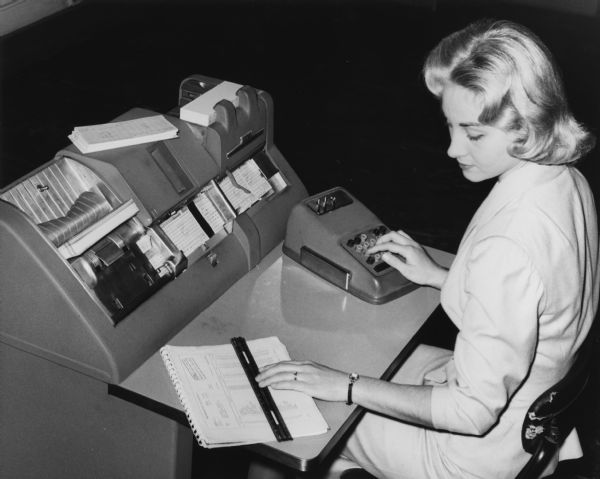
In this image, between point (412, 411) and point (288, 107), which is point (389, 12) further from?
point (412, 411)

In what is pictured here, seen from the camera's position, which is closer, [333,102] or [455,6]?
[333,102]

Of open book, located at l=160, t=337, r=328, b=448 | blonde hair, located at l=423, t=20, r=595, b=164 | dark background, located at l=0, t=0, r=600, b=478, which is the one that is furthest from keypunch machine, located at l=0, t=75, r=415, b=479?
dark background, located at l=0, t=0, r=600, b=478

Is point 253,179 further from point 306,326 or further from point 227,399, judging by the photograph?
point 227,399

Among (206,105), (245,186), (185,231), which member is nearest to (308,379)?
(185,231)

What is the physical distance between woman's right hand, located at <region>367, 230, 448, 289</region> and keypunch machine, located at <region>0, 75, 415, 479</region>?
36 millimetres

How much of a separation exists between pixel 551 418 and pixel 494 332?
24 centimetres

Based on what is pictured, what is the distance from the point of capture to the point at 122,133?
7.18 ft

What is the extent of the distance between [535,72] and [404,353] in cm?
78

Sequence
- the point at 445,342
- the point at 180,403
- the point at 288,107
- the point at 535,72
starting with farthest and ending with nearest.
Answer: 1. the point at 288,107
2. the point at 445,342
3. the point at 180,403
4. the point at 535,72

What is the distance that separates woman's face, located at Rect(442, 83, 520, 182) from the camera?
5.61ft

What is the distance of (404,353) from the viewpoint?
2.08 metres

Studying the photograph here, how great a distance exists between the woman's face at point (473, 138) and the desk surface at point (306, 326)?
0.52 metres

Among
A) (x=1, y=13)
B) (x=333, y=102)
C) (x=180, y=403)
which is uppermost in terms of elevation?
(x=1, y=13)

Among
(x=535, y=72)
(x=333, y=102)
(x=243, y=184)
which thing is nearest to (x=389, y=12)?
(x=333, y=102)
